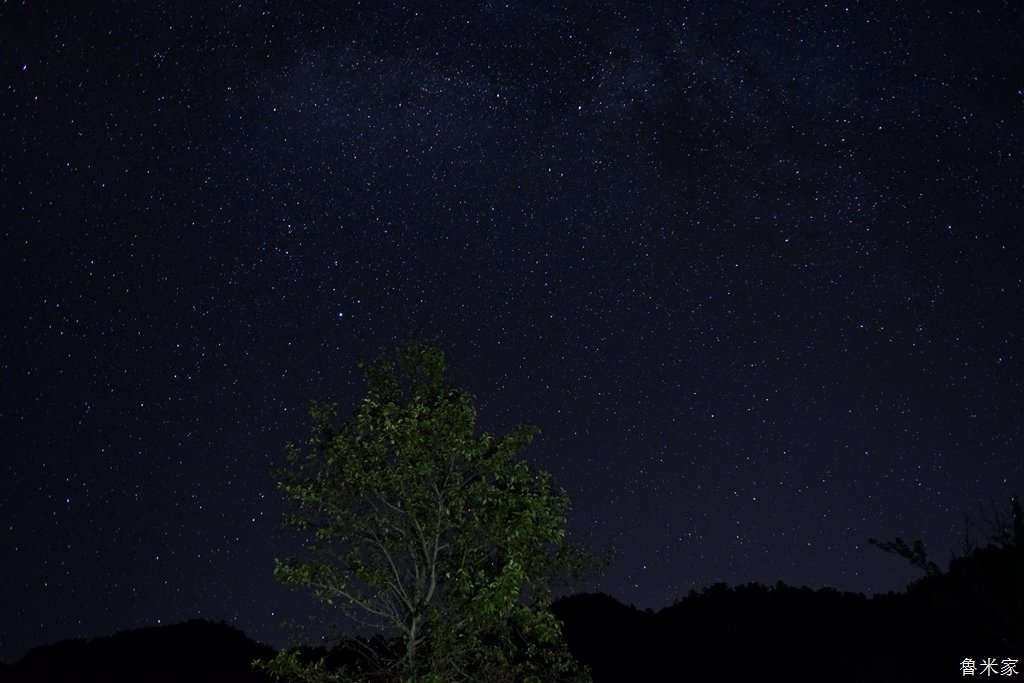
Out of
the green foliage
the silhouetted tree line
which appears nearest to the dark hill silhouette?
the silhouetted tree line

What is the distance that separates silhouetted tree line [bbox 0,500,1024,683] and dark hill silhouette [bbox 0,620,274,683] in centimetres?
5

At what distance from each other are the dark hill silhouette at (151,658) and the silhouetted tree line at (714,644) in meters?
0.05

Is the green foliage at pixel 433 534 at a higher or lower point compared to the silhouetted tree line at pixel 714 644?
higher

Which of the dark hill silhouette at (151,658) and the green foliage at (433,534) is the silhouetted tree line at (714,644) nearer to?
the dark hill silhouette at (151,658)

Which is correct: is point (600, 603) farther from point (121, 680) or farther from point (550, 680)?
point (550, 680)

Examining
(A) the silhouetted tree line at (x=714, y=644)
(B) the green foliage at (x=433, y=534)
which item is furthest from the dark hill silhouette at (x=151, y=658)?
(B) the green foliage at (x=433, y=534)

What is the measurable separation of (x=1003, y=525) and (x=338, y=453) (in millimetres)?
19352

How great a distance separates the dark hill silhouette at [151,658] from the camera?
45.7m

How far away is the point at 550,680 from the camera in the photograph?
45.7 feet

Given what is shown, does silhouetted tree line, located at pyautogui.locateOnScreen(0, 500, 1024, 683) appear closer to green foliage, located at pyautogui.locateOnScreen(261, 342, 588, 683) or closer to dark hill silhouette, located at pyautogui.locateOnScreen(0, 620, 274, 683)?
dark hill silhouette, located at pyautogui.locateOnScreen(0, 620, 274, 683)

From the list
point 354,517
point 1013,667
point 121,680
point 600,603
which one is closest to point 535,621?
point 354,517

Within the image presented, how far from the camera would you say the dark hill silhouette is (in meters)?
45.7

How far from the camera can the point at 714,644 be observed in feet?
143

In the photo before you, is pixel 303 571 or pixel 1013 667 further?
pixel 1013 667
